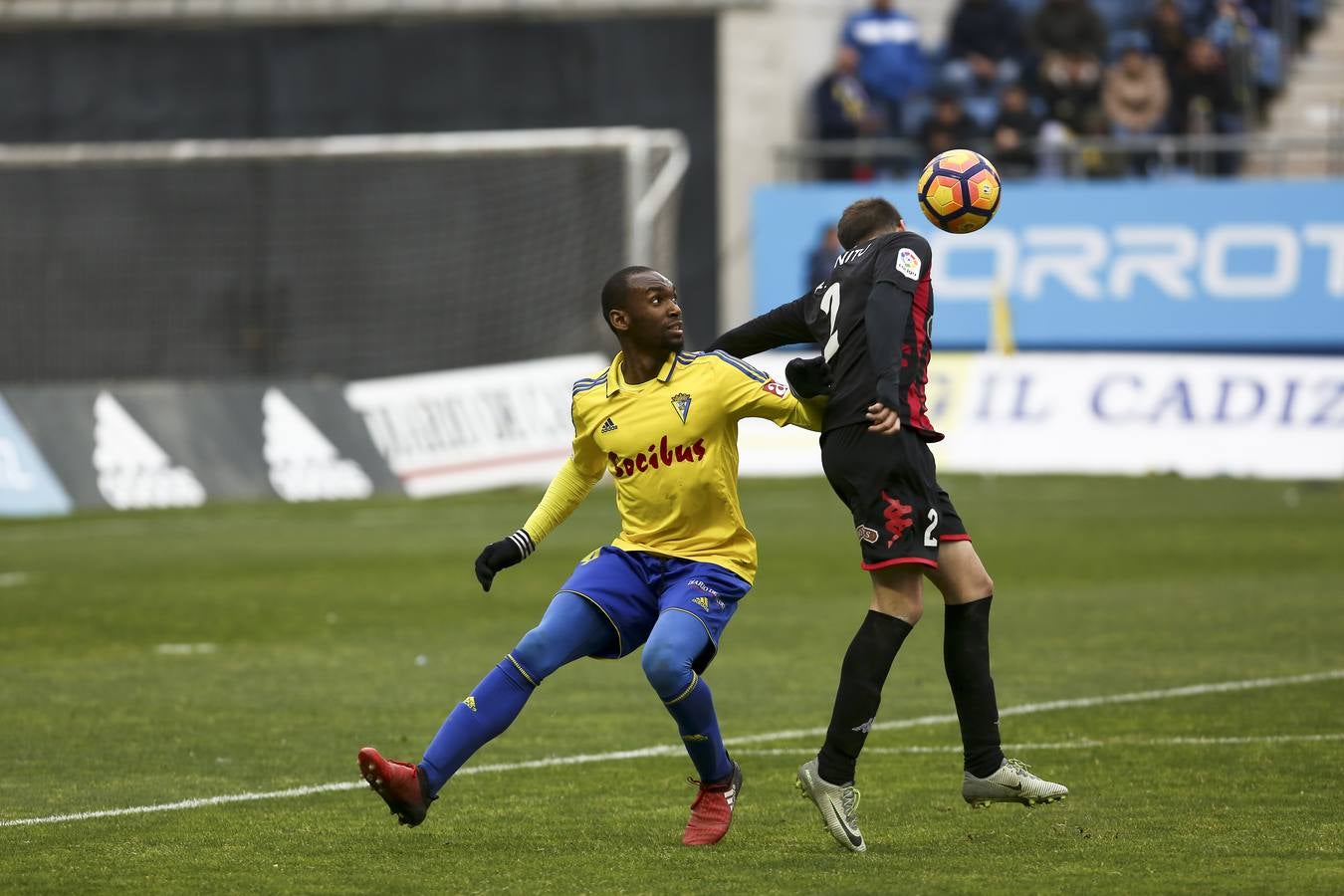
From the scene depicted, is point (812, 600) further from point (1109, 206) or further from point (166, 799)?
point (1109, 206)

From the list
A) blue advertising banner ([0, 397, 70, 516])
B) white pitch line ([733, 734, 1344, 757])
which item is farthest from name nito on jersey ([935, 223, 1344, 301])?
white pitch line ([733, 734, 1344, 757])

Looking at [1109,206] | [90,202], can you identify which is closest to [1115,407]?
[1109,206]

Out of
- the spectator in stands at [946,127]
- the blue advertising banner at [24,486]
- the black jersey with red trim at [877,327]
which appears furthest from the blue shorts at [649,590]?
the spectator in stands at [946,127]

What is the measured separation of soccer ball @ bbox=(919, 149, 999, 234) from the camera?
748 centimetres

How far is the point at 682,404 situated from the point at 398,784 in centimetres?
151

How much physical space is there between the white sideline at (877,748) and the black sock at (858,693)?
6.53 feet

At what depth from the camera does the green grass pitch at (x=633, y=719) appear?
6.73 metres

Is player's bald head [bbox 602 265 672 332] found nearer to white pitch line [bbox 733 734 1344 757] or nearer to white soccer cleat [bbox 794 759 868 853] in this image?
white soccer cleat [bbox 794 759 868 853]

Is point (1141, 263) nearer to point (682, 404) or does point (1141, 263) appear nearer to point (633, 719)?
point (633, 719)

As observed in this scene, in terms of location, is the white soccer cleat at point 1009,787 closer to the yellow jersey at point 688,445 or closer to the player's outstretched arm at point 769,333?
the yellow jersey at point 688,445

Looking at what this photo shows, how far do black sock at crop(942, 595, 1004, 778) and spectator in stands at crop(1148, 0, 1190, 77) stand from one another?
21.5 meters

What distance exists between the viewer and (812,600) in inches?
570

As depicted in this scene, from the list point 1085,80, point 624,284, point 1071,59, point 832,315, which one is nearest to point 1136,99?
point 1085,80

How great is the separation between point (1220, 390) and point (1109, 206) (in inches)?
134
